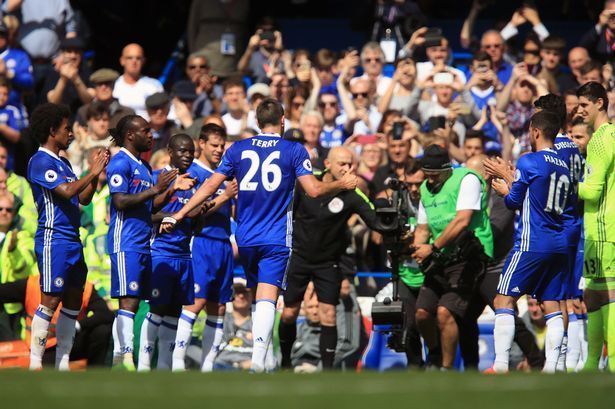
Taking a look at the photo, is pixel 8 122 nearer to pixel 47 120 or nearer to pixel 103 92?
pixel 103 92

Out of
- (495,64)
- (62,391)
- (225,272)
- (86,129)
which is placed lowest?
(62,391)

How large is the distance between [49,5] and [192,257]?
6.87 meters

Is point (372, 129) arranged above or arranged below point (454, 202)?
above

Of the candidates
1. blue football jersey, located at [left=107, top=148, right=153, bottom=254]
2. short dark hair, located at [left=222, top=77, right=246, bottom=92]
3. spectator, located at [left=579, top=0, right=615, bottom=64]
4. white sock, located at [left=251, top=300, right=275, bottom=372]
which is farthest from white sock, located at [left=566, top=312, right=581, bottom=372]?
short dark hair, located at [left=222, top=77, right=246, bottom=92]

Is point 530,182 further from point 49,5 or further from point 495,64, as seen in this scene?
point 49,5

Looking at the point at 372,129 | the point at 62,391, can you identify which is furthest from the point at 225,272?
the point at 62,391

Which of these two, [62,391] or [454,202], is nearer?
[62,391]

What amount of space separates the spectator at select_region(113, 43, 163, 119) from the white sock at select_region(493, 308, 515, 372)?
268 inches

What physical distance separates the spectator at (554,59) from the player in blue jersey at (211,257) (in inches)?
207

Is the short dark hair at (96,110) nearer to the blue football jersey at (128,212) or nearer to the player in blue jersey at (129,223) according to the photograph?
the player in blue jersey at (129,223)

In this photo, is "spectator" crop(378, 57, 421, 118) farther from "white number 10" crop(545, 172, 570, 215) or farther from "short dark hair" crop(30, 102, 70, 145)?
"short dark hair" crop(30, 102, 70, 145)

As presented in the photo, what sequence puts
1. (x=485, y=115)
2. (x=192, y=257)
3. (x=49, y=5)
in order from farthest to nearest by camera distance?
(x=49, y=5), (x=485, y=115), (x=192, y=257)

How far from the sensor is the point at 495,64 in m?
15.7

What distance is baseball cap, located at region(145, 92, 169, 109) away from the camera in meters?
14.8
